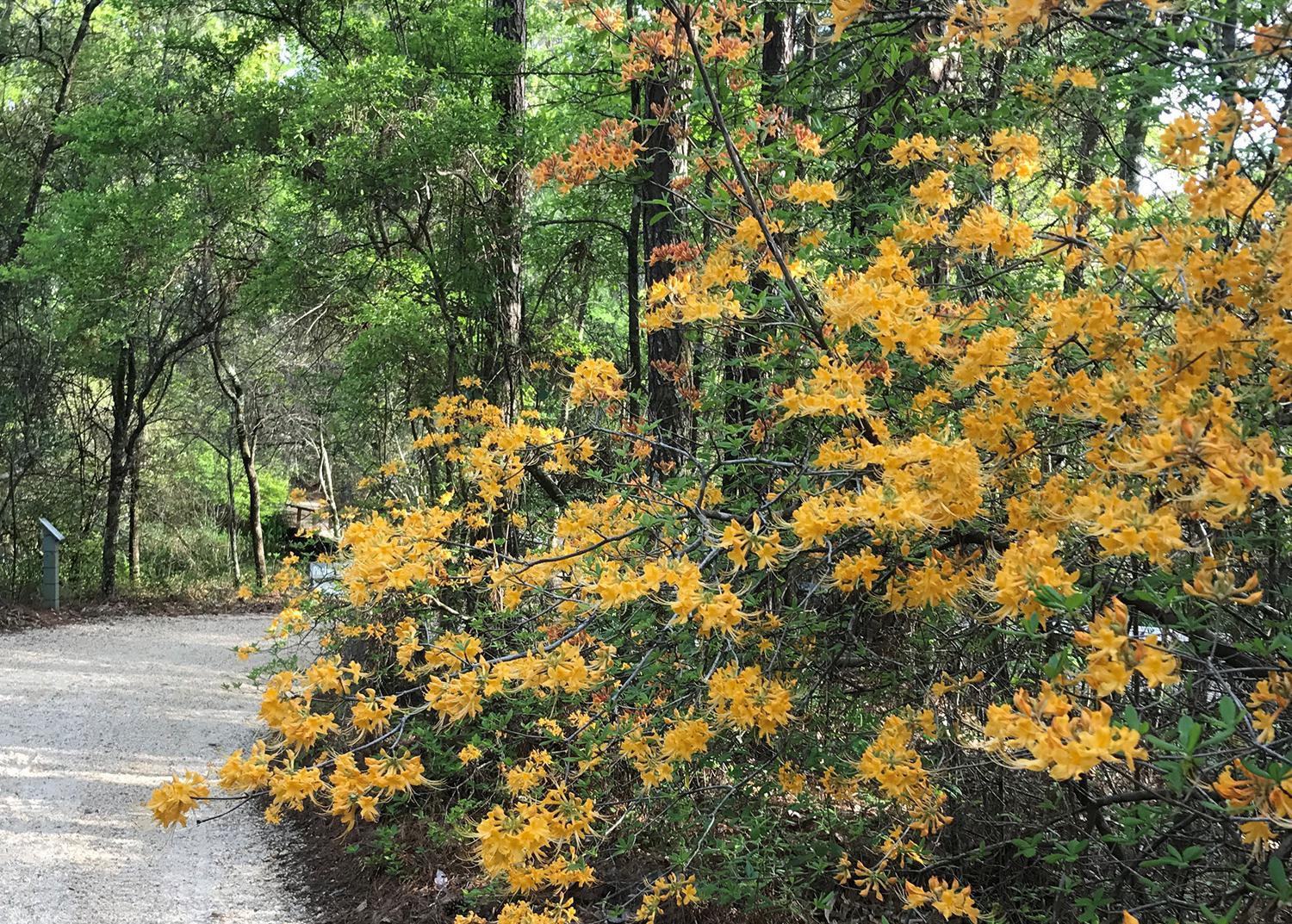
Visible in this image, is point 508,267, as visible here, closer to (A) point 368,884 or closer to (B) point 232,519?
(A) point 368,884

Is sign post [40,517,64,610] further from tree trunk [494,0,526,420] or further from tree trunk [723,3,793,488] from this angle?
tree trunk [723,3,793,488]

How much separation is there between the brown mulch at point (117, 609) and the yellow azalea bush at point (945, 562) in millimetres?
11019

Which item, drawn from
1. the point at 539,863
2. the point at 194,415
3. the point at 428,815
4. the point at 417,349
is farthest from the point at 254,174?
the point at 194,415

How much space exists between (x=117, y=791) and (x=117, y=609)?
7957 millimetres

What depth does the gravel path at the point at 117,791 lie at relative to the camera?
14.8 feet

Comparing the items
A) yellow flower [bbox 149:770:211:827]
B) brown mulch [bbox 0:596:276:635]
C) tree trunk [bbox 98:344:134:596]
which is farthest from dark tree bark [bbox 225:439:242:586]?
yellow flower [bbox 149:770:211:827]

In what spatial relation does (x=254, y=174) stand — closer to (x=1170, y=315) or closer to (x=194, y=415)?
(x=1170, y=315)

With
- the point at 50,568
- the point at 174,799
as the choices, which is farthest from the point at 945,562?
the point at 50,568

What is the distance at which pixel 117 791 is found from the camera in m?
5.98

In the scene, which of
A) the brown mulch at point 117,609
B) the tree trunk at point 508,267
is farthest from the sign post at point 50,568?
the tree trunk at point 508,267

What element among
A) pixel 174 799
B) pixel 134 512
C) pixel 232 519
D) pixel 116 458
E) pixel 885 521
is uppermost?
pixel 116 458

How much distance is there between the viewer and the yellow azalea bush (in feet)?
4.37

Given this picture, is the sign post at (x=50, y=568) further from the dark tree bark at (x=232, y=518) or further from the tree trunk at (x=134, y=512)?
the dark tree bark at (x=232, y=518)

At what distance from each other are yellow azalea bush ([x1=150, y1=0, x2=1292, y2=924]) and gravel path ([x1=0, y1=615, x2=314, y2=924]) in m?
2.18
